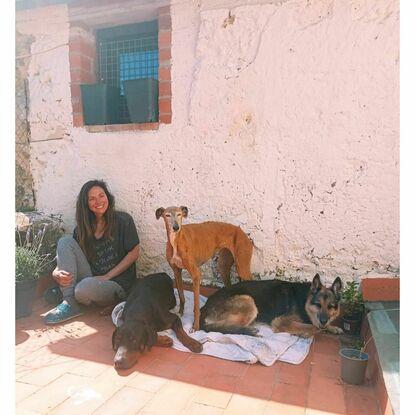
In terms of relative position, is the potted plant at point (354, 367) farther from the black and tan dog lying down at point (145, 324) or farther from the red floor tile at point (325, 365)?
the black and tan dog lying down at point (145, 324)

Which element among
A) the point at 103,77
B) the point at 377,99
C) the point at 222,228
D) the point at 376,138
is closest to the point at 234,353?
the point at 222,228

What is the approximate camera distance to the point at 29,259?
392 centimetres

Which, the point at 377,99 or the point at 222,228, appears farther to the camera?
the point at 222,228

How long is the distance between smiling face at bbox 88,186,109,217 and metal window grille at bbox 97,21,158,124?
1.29 metres

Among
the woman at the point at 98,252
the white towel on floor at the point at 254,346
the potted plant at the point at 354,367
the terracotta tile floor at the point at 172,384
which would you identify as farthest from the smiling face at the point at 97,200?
the potted plant at the point at 354,367

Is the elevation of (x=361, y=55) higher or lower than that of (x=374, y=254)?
higher

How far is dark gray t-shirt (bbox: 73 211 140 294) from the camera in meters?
4.19

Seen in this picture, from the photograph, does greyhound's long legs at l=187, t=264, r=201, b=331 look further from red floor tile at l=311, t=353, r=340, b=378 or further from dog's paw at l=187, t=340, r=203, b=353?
red floor tile at l=311, t=353, r=340, b=378

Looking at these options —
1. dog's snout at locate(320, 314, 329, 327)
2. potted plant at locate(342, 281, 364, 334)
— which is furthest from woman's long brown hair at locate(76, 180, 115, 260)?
potted plant at locate(342, 281, 364, 334)

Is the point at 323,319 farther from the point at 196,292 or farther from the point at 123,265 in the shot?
the point at 123,265

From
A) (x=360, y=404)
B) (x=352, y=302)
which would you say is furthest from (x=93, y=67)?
(x=360, y=404)

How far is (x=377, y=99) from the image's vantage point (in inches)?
142

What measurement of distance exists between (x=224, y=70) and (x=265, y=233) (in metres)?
1.93

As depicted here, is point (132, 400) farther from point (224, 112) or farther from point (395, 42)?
point (395, 42)
